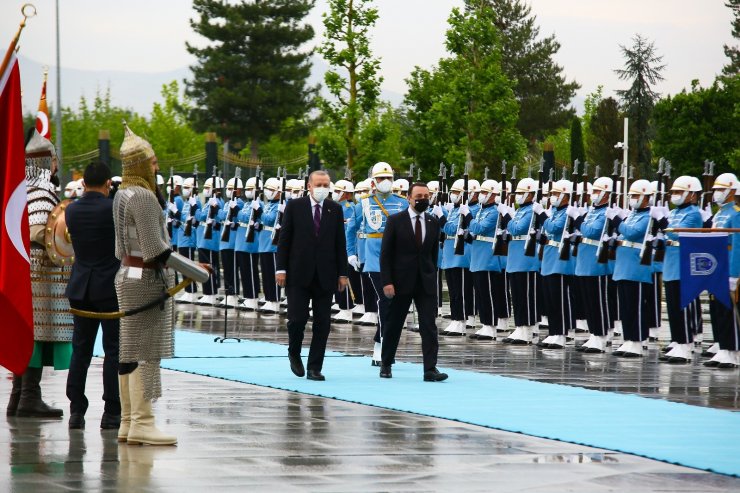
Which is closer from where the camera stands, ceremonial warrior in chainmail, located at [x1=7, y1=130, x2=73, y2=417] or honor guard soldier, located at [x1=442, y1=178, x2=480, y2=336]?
ceremonial warrior in chainmail, located at [x1=7, y1=130, x2=73, y2=417]

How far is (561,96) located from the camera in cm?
8231

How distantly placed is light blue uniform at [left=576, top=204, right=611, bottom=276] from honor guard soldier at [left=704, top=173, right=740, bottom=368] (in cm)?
218

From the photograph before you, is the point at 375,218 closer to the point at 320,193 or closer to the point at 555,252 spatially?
the point at 320,193

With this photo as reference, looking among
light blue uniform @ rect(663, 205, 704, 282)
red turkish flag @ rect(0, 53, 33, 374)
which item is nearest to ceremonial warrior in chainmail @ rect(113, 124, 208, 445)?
red turkish flag @ rect(0, 53, 33, 374)

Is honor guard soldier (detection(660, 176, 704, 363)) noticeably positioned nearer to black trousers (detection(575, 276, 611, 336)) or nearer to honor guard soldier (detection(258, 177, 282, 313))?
black trousers (detection(575, 276, 611, 336))

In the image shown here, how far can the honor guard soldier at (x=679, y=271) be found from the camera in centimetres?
1681

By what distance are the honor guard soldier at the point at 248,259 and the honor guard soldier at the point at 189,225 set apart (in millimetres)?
1661

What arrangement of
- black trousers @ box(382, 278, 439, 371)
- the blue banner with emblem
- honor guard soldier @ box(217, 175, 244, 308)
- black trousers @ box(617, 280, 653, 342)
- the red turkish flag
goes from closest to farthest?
the red turkish flag, the blue banner with emblem, black trousers @ box(382, 278, 439, 371), black trousers @ box(617, 280, 653, 342), honor guard soldier @ box(217, 175, 244, 308)

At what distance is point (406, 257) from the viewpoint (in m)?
14.7

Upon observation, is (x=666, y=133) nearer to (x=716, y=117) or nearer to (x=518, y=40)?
(x=716, y=117)

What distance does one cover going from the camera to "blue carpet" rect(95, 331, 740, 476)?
399 inches

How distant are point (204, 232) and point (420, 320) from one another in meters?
13.5

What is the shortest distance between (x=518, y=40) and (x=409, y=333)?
61.0m

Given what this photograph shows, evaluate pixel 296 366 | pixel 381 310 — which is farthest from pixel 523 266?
pixel 296 366
